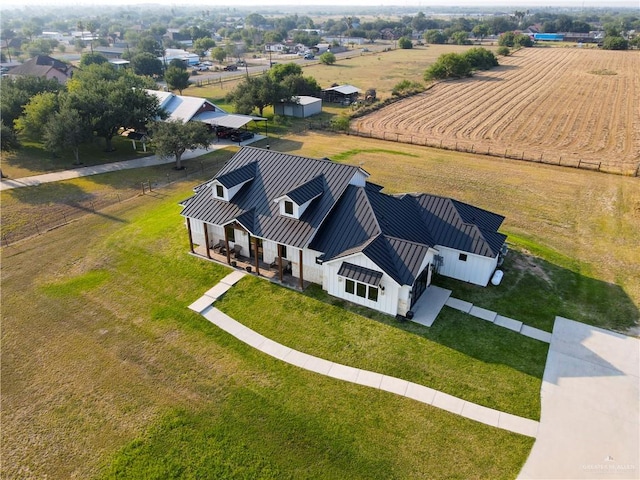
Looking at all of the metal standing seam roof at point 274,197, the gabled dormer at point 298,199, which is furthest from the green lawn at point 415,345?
the gabled dormer at point 298,199

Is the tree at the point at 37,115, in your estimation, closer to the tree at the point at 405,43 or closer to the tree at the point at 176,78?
the tree at the point at 176,78

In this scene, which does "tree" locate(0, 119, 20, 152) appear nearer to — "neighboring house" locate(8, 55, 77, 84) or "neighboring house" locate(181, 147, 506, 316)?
"neighboring house" locate(181, 147, 506, 316)

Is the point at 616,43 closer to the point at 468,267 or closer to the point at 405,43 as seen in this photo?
the point at 405,43

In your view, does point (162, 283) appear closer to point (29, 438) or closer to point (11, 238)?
point (29, 438)

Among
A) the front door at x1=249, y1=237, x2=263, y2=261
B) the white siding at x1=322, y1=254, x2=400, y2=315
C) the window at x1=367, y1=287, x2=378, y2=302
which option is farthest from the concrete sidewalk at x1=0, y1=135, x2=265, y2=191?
the window at x1=367, y1=287, x2=378, y2=302

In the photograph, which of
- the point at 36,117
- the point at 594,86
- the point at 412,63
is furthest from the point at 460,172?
the point at 412,63

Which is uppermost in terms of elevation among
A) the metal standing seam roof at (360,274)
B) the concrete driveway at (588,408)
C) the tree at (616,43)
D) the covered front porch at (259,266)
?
the tree at (616,43)

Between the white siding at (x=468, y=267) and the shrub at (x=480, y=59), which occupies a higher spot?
the shrub at (x=480, y=59)
